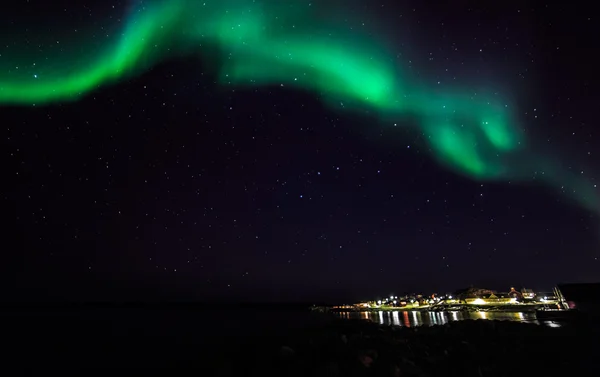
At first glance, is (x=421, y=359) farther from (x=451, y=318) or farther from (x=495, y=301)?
(x=495, y=301)

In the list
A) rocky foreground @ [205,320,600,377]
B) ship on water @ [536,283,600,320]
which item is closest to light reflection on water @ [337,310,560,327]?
ship on water @ [536,283,600,320]

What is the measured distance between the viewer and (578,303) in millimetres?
51781

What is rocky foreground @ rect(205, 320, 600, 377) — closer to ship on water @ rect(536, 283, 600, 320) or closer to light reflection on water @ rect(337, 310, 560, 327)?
light reflection on water @ rect(337, 310, 560, 327)

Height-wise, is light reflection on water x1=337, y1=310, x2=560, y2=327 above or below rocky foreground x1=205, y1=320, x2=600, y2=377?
above

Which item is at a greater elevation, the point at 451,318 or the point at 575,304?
the point at 575,304

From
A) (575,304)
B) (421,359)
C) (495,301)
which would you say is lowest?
(421,359)

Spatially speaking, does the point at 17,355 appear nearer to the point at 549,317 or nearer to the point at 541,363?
the point at 541,363

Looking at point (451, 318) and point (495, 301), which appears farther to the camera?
point (495, 301)

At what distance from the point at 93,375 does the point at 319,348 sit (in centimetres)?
1976

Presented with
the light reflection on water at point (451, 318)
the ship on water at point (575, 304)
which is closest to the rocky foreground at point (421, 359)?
the light reflection on water at point (451, 318)

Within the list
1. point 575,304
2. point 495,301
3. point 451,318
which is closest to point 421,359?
point 575,304

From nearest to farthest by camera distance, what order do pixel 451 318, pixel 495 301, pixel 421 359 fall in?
pixel 421 359 < pixel 451 318 < pixel 495 301

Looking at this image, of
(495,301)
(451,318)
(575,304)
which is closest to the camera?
(575,304)

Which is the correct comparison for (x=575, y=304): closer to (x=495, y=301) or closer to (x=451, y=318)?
(x=451, y=318)
